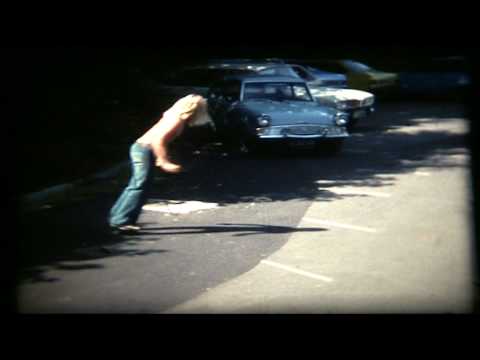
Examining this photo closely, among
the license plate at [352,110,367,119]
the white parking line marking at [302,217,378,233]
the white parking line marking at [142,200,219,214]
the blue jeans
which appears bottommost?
the white parking line marking at [302,217,378,233]

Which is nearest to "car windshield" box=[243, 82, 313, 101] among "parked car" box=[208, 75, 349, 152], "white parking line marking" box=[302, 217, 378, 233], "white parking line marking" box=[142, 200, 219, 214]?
"parked car" box=[208, 75, 349, 152]

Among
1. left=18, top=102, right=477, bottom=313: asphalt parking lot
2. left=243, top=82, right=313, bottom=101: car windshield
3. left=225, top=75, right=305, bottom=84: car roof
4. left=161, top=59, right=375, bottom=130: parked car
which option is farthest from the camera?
left=243, top=82, right=313, bottom=101: car windshield

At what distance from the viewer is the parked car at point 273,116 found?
8320 mm

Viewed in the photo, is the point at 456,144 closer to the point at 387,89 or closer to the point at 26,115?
the point at 387,89

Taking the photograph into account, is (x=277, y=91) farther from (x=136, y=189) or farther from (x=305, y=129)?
(x=136, y=189)

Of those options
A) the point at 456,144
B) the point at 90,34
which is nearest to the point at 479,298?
the point at 456,144

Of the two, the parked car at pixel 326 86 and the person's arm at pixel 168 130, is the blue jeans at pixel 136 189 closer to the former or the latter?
the person's arm at pixel 168 130

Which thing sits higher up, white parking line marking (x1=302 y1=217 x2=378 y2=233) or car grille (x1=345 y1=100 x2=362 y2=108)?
car grille (x1=345 y1=100 x2=362 y2=108)

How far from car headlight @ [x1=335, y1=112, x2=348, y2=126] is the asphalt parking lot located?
32cm

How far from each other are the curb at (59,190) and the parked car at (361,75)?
246 cm

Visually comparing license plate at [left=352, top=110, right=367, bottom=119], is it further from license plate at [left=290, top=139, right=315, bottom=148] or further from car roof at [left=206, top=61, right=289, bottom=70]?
car roof at [left=206, top=61, right=289, bottom=70]

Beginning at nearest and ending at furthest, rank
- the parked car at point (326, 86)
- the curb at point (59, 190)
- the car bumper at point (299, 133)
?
the curb at point (59, 190) < the parked car at point (326, 86) < the car bumper at point (299, 133)

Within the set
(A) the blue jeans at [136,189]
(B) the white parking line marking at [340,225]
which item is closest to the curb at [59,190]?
(A) the blue jeans at [136,189]

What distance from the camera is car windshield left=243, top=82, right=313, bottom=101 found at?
8602 mm
